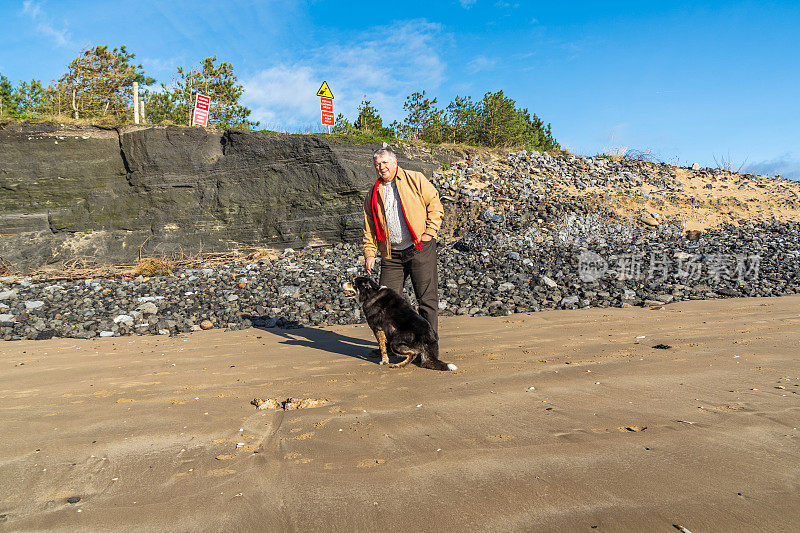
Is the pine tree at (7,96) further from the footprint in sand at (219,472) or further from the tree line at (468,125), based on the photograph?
→ the footprint in sand at (219,472)

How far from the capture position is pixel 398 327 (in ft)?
16.3

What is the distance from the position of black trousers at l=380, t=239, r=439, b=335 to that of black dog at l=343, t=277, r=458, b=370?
212mm

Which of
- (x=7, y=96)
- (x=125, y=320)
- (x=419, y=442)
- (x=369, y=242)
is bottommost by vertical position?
(x=125, y=320)

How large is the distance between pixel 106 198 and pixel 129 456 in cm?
1490

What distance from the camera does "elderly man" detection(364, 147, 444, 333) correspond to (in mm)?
5020

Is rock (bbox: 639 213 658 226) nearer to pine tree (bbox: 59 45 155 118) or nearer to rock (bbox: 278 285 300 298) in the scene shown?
rock (bbox: 278 285 300 298)

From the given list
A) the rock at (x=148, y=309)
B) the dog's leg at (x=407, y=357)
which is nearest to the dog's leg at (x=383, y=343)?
the dog's leg at (x=407, y=357)

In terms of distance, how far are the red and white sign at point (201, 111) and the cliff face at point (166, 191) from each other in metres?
0.72

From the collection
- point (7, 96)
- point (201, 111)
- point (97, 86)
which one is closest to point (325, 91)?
point (201, 111)

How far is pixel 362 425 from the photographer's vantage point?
124 inches

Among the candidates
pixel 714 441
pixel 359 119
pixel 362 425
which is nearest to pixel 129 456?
pixel 362 425

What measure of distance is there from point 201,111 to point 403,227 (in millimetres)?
13890

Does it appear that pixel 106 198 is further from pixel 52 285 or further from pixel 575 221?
pixel 575 221

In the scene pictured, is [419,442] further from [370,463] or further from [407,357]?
[407,357]
